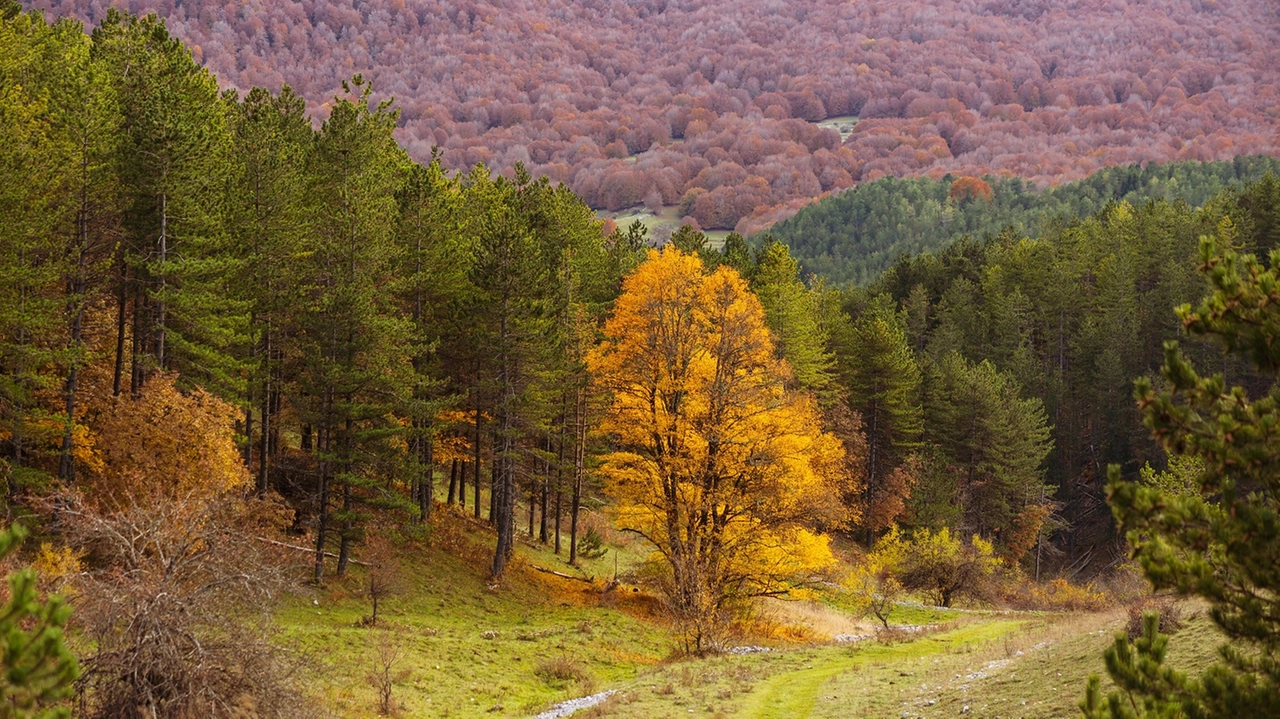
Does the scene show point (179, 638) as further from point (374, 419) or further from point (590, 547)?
point (590, 547)

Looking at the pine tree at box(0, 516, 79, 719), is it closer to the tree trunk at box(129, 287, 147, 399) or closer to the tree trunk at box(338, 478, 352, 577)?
the tree trunk at box(129, 287, 147, 399)

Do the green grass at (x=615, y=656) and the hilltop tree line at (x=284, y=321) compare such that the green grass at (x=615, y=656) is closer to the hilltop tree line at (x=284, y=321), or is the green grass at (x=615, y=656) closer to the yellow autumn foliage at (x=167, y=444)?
the hilltop tree line at (x=284, y=321)

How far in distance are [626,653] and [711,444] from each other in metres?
7.19

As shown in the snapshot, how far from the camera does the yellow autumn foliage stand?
24031 millimetres

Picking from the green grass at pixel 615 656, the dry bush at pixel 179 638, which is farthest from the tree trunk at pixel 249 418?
the dry bush at pixel 179 638

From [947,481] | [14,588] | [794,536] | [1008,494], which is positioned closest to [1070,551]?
[1008,494]

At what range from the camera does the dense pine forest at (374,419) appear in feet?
25.3

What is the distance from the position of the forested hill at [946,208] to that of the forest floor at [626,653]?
103 meters

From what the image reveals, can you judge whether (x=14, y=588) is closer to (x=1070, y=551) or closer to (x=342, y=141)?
(x=342, y=141)

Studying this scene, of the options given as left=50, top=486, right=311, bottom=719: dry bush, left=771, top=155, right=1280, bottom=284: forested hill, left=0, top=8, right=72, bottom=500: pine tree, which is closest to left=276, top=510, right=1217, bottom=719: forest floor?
left=50, top=486, right=311, bottom=719: dry bush

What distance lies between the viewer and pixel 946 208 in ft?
506

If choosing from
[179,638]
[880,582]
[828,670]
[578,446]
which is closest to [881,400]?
[880,582]

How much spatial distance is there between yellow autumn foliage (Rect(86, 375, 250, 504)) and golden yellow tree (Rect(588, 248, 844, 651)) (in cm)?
1160

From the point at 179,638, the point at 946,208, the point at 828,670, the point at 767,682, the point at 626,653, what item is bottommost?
the point at 626,653
